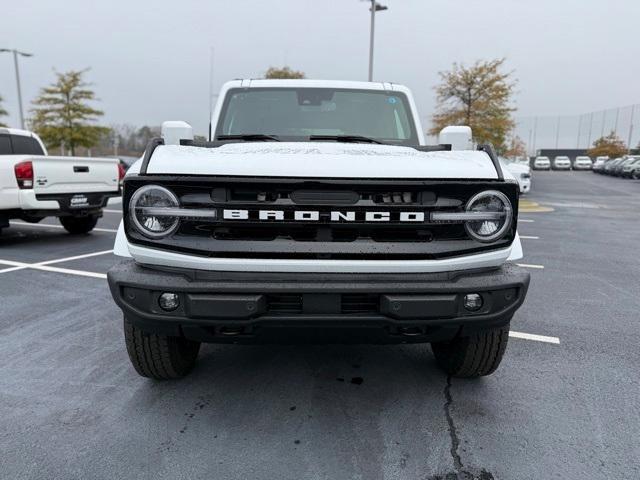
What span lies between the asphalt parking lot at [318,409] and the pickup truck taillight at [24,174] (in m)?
3.29

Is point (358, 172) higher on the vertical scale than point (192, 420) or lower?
higher

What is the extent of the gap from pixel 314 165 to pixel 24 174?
21.2 feet

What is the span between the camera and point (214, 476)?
2.19 metres

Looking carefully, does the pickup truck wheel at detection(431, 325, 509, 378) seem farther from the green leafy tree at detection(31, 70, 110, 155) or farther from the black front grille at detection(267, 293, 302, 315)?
the green leafy tree at detection(31, 70, 110, 155)

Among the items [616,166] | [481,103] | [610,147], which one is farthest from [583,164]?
[481,103]

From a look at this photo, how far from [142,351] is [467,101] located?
2355 cm

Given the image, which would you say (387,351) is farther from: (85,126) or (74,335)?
(85,126)

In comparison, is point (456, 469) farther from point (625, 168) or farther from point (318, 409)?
point (625, 168)

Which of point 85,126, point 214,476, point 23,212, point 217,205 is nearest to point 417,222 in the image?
point 217,205

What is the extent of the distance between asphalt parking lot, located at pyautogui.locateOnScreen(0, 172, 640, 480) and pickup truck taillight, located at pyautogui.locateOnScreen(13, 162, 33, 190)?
3288mm

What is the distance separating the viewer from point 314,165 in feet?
7.55

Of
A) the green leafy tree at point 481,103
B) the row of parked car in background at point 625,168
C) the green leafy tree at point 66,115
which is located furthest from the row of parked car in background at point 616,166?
the green leafy tree at point 66,115

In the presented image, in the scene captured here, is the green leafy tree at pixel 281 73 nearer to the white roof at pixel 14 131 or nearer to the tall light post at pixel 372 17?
the tall light post at pixel 372 17

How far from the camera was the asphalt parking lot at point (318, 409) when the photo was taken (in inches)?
89.4
